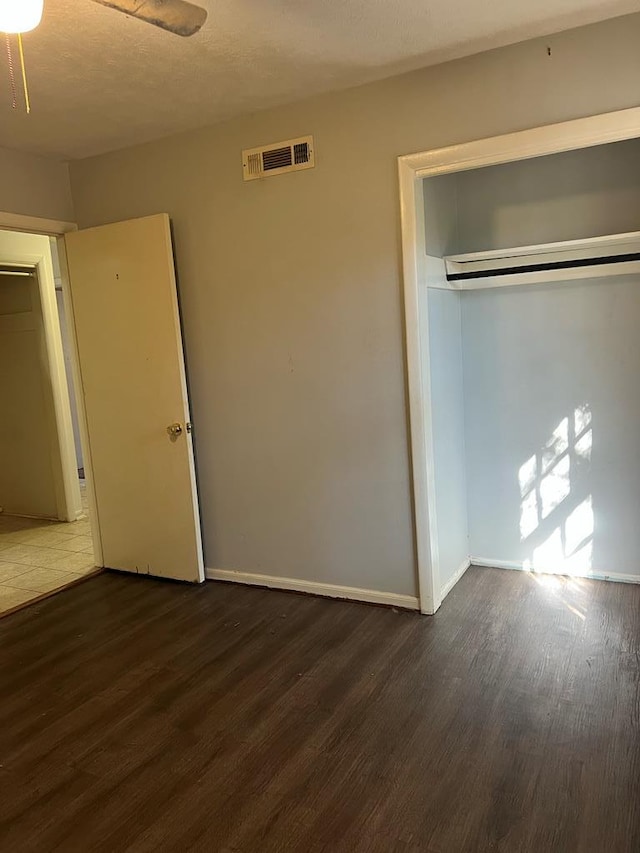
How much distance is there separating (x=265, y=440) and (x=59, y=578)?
1707 mm

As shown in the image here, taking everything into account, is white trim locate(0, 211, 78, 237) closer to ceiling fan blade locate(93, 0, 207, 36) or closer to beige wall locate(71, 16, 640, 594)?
beige wall locate(71, 16, 640, 594)

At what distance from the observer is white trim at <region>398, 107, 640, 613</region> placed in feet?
8.41

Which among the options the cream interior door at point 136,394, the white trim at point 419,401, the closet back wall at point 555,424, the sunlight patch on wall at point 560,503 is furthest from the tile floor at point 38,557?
the sunlight patch on wall at point 560,503

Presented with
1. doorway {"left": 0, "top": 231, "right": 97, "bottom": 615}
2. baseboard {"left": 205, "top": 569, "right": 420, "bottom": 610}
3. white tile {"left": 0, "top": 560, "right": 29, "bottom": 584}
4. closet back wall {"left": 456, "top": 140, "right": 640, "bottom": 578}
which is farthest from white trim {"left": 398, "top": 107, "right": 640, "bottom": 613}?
doorway {"left": 0, "top": 231, "right": 97, "bottom": 615}

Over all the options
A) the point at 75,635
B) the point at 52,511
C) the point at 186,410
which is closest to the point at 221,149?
the point at 186,410

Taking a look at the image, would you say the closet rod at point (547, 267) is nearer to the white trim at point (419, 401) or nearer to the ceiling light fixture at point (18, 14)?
the white trim at point (419, 401)

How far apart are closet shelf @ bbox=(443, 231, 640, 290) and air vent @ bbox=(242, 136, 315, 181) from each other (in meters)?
0.89

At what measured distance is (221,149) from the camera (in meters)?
3.37

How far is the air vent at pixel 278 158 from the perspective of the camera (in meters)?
3.15

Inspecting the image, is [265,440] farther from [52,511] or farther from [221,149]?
[52,511]

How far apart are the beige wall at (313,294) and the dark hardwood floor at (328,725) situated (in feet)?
1.55

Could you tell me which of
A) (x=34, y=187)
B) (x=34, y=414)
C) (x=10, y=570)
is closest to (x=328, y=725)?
(x=10, y=570)

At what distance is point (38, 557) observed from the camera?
4492 millimetres

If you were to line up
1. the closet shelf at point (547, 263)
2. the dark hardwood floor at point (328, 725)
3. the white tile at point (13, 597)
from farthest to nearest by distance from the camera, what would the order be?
the white tile at point (13, 597) → the closet shelf at point (547, 263) → the dark hardwood floor at point (328, 725)
